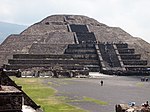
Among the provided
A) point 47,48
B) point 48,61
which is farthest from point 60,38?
point 48,61

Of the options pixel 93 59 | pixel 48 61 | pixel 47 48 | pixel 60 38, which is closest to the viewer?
pixel 48 61

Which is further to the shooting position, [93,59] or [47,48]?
[47,48]

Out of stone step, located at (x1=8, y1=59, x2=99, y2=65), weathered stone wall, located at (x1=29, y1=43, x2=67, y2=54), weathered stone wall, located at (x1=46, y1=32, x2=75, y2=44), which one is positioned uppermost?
weathered stone wall, located at (x1=46, y1=32, x2=75, y2=44)

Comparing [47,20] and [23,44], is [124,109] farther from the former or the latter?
[47,20]

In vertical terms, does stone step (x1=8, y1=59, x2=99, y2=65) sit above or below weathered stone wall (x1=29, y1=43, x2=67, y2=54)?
below

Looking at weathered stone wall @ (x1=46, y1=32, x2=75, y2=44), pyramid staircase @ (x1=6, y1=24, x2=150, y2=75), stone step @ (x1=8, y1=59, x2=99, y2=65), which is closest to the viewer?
pyramid staircase @ (x1=6, y1=24, x2=150, y2=75)

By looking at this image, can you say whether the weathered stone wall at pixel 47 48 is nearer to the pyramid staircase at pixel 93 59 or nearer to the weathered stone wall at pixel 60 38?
the pyramid staircase at pixel 93 59

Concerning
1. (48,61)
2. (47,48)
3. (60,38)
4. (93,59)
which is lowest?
(48,61)

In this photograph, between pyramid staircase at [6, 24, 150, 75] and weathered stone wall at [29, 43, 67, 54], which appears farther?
weathered stone wall at [29, 43, 67, 54]

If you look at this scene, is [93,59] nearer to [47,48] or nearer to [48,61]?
[48,61]

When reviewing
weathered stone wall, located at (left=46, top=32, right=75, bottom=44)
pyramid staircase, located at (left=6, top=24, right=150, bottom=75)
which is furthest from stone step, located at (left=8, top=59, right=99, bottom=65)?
weathered stone wall, located at (left=46, top=32, right=75, bottom=44)

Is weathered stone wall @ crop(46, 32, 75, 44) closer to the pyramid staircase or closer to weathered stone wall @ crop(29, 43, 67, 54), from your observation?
weathered stone wall @ crop(29, 43, 67, 54)

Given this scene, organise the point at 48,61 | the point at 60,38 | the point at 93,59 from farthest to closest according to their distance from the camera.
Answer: the point at 60,38 < the point at 93,59 < the point at 48,61

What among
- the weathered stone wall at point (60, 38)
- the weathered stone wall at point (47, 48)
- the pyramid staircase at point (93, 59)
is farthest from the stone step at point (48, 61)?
the weathered stone wall at point (60, 38)
